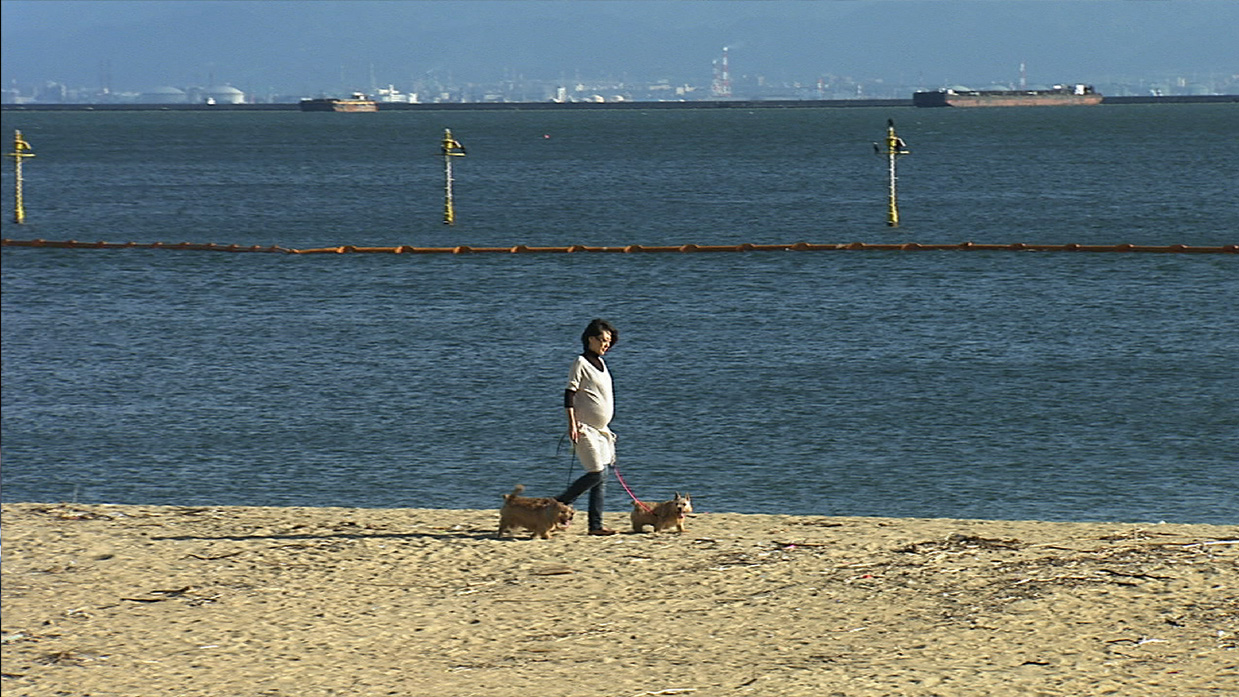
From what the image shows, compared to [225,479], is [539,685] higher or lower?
higher

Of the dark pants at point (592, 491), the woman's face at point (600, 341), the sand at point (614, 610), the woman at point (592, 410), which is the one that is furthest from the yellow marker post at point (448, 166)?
the woman's face at point (600, 341)

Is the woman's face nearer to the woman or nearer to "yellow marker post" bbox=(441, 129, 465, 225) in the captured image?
the woman

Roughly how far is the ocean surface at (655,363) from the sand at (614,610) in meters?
3.18

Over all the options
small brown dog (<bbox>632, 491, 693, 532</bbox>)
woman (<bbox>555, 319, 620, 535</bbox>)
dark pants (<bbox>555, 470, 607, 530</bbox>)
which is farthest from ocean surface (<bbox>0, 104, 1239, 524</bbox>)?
small brown dog (<bbox>632, 491, 693, 532</bbox>)

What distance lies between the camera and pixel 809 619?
10.2 metres

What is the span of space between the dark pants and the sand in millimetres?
198

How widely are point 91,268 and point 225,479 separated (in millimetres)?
37403

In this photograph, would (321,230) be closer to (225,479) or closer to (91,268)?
(91,268)

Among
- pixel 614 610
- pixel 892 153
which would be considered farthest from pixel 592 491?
pixel 892 153

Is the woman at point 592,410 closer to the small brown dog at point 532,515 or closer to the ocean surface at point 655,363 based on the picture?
the small brown dog at point 532,515

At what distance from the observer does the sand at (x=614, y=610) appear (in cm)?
890

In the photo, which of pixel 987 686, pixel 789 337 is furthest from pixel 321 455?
pixel 789 337

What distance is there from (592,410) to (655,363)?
69.5ft

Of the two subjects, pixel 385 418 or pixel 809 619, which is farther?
pixel 385 418
